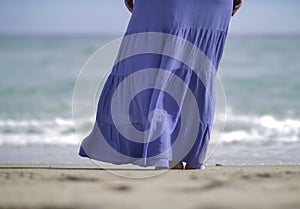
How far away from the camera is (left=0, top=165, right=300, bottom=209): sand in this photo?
2.60 metres

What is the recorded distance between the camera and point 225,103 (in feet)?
30.5

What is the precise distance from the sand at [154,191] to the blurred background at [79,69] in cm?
172

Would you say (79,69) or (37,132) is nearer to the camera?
(37,132)

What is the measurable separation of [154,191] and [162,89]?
98 cm

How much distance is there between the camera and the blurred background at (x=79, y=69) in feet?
19.6

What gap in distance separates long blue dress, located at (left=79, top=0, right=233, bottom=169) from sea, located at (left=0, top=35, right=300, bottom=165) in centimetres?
104

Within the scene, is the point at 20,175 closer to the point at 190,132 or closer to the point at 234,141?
the point at 190,132

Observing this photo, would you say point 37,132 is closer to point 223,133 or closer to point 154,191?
point 223,133

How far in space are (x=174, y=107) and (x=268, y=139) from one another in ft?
9.57

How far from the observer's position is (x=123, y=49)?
3.80 metres

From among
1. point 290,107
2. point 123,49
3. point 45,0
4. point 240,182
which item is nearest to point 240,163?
point 123,49

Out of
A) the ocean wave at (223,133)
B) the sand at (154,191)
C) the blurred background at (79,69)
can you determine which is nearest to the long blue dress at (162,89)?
the sand at (154,191)

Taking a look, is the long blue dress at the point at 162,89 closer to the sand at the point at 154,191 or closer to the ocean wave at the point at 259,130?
the sand at the point at 154,191

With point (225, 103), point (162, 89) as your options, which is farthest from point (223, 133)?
point (162, 89)
